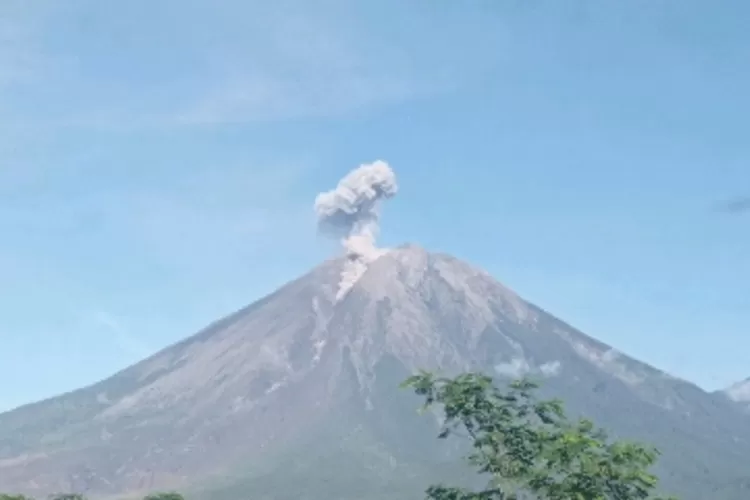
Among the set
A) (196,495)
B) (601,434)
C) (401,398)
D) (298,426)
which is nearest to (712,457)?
(401,398)

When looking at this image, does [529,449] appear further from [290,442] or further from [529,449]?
[290,442]

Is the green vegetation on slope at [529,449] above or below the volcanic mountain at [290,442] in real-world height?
below

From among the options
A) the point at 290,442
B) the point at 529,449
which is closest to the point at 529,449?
the point at 529,449

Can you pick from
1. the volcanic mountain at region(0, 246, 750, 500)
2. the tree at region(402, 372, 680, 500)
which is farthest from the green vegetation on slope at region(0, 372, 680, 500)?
the volcanic mountain at region(0, 246, 750, 500)

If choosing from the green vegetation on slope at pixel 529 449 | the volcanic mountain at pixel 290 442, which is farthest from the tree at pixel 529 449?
the volcanic mountain at pixel 290 442

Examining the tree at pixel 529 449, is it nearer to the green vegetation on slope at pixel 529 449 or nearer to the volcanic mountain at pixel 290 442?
the green vegetation on slope at pixel 529 449

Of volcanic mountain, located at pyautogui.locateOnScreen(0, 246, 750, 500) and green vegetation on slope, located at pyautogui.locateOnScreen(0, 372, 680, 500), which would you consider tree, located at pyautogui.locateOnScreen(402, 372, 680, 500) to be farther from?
volcanic mountain, located at pyautogui.locateOnScreen(0, 246, 750, 500)

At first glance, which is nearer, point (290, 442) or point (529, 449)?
point (529, 449)

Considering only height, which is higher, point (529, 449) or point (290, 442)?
point (290, 442)
